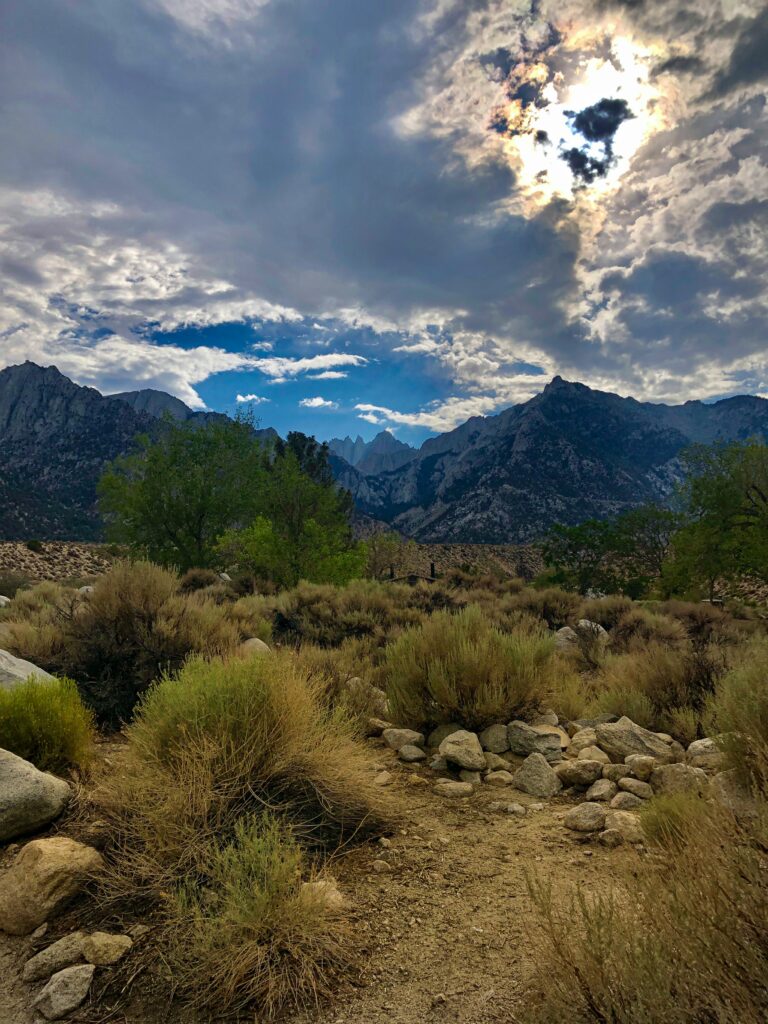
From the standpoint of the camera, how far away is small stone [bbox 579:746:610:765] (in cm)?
486

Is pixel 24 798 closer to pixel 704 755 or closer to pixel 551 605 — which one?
pixel 704 755

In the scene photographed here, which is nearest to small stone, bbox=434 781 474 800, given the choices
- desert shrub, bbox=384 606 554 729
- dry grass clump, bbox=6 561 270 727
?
desert shrub, bbox=384 606 554 729

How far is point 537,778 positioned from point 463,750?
76 centimetres

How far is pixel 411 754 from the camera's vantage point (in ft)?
18.0

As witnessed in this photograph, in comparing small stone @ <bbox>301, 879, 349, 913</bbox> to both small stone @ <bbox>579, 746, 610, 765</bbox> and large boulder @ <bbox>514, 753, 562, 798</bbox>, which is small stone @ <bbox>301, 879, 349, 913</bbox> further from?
small stone @ <bbox>579, 746, 610, 765</bbox>

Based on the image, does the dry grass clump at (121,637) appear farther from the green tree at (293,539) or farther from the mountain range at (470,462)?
→ the mountain range at (470,462)

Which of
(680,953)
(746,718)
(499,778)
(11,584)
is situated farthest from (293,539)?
(680,953)

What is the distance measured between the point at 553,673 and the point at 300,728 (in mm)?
3922

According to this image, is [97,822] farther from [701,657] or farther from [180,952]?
[701,657]

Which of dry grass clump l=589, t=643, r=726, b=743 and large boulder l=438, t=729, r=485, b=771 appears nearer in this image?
large boulder l=438, t=729, r=485, b=771

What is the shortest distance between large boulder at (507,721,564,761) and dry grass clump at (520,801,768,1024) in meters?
3.25

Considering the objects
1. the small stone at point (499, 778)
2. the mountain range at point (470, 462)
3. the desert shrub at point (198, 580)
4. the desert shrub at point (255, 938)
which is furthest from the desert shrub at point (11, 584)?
the mountain range at point (470, 462)

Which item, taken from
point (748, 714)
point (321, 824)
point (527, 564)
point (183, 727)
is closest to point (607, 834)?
point (748, 714)

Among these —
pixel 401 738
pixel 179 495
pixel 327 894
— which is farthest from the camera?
pixel 179 495
